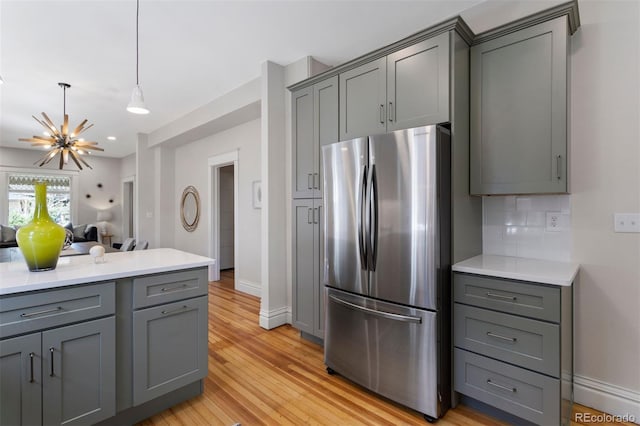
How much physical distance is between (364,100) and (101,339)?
90.5 inches

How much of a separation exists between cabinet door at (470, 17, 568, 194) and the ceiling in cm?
70

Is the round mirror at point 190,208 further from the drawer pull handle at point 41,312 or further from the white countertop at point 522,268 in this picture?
the white countertop at point 522,268

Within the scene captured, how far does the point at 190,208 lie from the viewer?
6.18 metres

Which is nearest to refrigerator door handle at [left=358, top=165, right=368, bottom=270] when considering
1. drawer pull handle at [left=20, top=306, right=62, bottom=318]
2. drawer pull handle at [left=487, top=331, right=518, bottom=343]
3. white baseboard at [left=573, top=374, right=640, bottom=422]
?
drawer pull handle at [left=487, top=331, right=518, bottom=343]

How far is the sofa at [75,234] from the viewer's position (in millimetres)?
6828

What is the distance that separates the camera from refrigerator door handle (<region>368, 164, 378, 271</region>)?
2.10 m

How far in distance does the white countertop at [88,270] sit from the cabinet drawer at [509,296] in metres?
1.66

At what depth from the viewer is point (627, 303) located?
189 centimetres

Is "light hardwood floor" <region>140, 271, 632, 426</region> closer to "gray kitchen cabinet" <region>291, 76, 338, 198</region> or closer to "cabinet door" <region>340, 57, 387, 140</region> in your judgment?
"gray kitchen cabinet" <region>291, 76, 338, 198</region>

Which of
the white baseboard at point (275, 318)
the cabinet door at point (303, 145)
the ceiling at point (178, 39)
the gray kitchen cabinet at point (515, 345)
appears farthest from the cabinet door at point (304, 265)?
the ceiling at point (178, 39)

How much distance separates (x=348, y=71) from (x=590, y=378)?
2.73 m

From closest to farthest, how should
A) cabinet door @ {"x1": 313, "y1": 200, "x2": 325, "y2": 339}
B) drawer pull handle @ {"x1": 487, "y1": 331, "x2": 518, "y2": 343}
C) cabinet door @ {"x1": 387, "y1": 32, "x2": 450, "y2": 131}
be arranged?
drawer pull handle @ {"x1": 487, "y1": 331, "x2": 518, "y2": 343}, cabinet door @ {"x1": 387, "y1": 32, "x2": 450, "y2": 131}, cabinet door @ {"x1": 313, "y1": 200, "x2": 325, "y2": 339}

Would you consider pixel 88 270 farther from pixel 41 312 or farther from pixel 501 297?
pixel 501 297

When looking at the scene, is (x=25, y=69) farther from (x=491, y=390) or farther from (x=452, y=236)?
(x=491, y=390)
